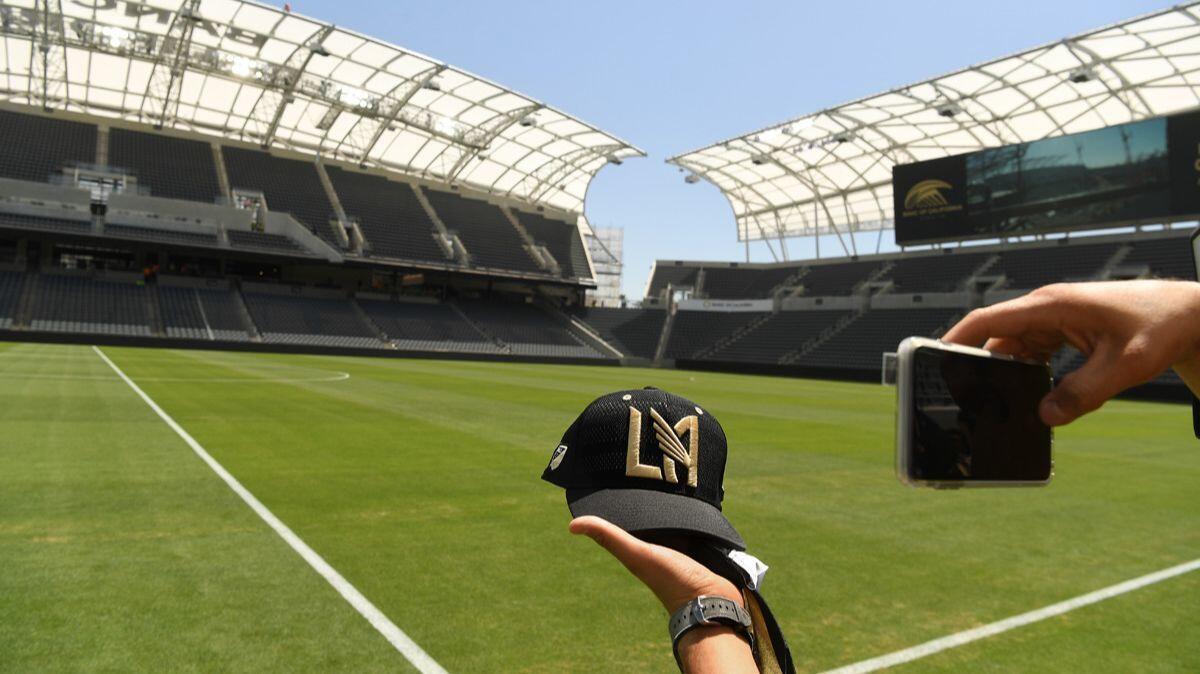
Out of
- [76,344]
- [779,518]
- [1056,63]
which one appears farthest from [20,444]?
[1056,63]

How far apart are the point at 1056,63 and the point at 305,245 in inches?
1781

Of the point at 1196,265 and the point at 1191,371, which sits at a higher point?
the point at 1196,265

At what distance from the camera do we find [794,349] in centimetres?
4841

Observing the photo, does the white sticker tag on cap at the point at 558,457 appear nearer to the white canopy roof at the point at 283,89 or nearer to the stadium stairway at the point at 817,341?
the white canopy roof at the point at 283,89

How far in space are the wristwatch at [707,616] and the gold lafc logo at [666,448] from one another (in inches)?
9.4

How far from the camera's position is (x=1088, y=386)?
4.42 feet

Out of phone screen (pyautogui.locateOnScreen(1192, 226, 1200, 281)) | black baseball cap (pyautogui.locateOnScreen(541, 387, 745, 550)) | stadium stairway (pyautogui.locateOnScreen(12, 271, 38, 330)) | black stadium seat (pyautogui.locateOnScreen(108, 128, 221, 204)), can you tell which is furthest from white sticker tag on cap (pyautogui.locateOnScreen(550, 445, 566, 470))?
black stadium seat (pyautogui.locateOnScreen(108, 128, 221, 204))

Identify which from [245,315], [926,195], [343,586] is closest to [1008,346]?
[343,586]

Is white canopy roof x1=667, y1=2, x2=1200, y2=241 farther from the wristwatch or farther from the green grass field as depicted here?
the wristwatch

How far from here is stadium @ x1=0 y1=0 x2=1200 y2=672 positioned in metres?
4.24

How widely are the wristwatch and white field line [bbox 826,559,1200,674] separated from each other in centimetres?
280

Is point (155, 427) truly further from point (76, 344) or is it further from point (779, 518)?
point (76, 344)

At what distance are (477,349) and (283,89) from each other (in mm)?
20279

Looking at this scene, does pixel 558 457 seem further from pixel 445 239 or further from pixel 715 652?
pixel 445 239
